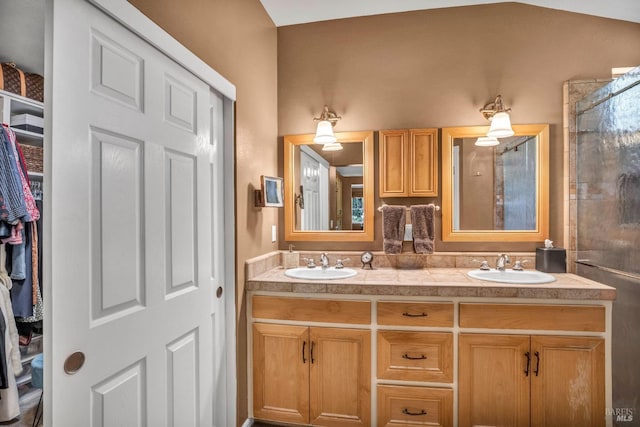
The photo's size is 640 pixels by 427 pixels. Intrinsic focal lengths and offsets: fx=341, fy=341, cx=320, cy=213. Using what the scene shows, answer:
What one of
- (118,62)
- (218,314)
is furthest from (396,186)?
(118,62)

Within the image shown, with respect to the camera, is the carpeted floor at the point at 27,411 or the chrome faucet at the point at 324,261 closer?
the carpeted floor at the point at 27,411

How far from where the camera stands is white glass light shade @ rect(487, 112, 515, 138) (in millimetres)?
2242

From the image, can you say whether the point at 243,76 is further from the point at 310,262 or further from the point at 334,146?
the point at 310,262

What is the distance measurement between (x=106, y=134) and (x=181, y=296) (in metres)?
0.70

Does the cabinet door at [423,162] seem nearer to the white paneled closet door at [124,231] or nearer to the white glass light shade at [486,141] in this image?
the white glass light shade at [486,141]

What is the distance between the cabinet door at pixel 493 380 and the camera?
1790 mm

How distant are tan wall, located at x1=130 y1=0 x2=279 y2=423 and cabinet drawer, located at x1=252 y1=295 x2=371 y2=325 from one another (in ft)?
0.41

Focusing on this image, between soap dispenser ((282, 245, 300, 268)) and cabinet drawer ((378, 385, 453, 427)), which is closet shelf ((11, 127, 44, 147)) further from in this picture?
cabinet drawer ((378, 385, 453, 427))

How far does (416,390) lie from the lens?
73.5 inches

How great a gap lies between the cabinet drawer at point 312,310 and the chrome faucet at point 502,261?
0.97 metres

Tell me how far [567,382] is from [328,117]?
6.98ft

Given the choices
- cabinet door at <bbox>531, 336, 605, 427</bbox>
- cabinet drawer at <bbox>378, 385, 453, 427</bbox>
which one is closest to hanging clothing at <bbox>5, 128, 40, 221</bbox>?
cabinet drawer at <bbox>378, 385, 453, 427</bbox>

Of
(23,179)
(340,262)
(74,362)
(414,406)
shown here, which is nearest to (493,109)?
(340,262)

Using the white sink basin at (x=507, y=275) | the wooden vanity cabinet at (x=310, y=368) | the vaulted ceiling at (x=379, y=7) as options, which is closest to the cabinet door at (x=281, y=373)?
the wooden vanity cabinet at (x=310, y=368)
